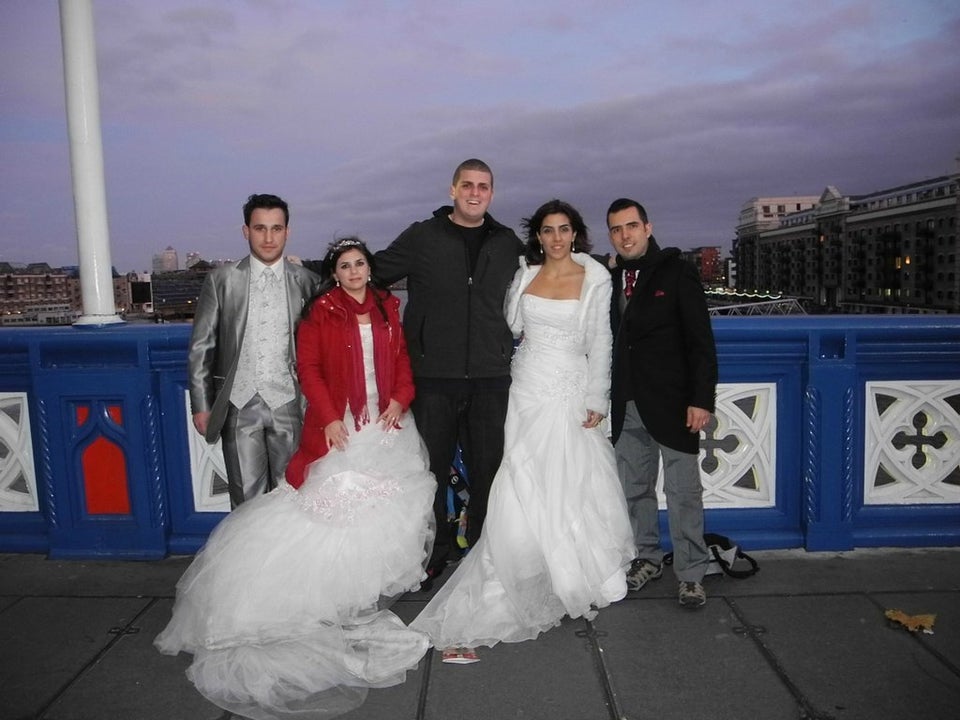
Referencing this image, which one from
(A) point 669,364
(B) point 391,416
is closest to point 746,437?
(A) point 669,364

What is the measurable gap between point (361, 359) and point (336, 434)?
0.41m

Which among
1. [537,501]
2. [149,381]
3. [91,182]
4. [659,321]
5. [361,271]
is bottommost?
[537,501]

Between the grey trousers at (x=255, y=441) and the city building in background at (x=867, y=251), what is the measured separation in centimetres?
11032

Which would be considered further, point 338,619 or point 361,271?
point 361,271

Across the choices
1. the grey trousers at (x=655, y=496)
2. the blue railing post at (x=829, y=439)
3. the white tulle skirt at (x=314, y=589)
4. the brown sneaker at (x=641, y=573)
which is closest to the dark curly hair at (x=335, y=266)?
the white tulle skirt at (x=314, y=589)

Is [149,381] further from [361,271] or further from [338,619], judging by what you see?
[338,619]

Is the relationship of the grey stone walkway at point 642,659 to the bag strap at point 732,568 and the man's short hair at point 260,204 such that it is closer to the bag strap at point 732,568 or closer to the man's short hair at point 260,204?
the bag strap at point 732,568

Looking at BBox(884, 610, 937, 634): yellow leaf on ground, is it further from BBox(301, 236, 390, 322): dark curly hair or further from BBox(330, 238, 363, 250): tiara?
BBox(330, 238, 363, 250): tiara

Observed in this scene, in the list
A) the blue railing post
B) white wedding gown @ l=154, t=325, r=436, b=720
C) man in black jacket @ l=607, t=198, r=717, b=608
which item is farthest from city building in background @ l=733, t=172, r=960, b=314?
white wedding gown @ l=154, t=325, r=436, b=720

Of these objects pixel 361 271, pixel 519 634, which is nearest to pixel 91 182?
pixel 361 271

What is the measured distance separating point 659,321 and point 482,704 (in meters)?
2.05

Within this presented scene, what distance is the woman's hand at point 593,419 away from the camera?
3.69 metres

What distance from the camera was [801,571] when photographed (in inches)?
156

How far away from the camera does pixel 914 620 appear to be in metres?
3.28
